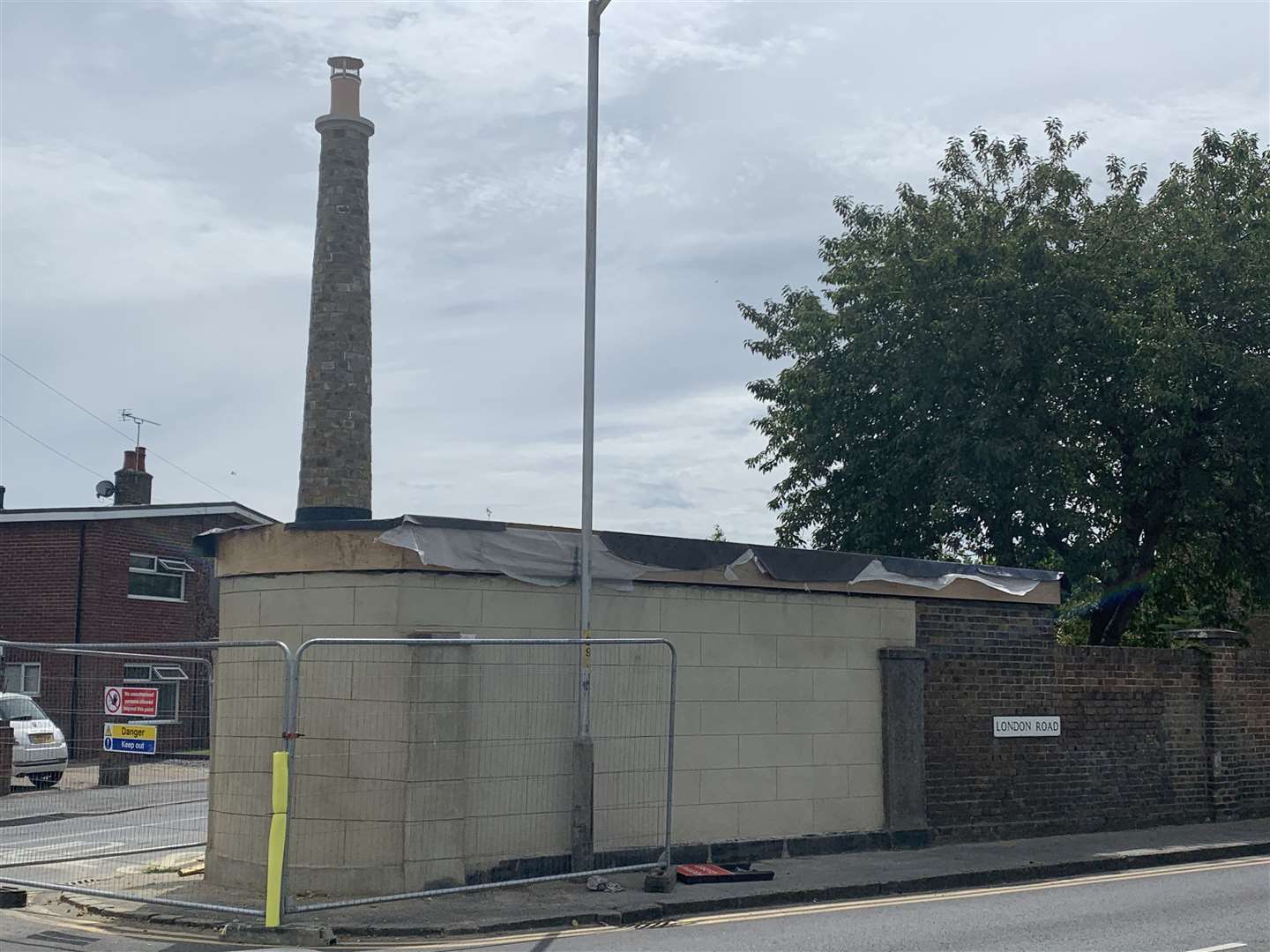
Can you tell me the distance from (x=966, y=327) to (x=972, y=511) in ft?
10.5

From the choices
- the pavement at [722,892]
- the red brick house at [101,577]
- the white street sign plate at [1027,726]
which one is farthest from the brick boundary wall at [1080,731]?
the red brick house at [101,577]

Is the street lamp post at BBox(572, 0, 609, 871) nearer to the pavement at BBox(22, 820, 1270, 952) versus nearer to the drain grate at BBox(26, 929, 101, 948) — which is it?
the pavement at BBox(22, 820, 1270, 952)

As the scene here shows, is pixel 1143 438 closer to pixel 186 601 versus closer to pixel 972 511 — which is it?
pixel 972 511

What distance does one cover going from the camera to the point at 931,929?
33.4 feet

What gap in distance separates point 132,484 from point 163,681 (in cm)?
2703

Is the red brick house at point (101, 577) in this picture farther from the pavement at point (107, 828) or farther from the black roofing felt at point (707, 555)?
the black roofing felt at point (707, 555)

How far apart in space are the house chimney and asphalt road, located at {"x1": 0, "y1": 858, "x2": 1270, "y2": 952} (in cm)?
2717

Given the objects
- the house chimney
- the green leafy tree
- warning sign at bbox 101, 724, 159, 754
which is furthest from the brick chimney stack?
the house chimney

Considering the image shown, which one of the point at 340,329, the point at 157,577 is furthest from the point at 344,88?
the point at 157,577

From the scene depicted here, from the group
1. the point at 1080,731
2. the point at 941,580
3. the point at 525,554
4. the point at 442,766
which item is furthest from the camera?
the point at 1080,731

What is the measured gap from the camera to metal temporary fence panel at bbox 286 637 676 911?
36.1ft

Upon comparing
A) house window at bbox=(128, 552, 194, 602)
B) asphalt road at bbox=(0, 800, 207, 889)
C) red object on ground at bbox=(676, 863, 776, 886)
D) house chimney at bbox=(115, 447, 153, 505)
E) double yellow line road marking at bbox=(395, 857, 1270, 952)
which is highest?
house chimney at bbox=(115, 447, 153, 505)

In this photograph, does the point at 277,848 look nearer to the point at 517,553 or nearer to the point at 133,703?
the point at 133,703

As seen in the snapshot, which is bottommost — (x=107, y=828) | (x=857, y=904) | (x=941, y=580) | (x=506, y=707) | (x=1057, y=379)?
(x=857, y=904)
